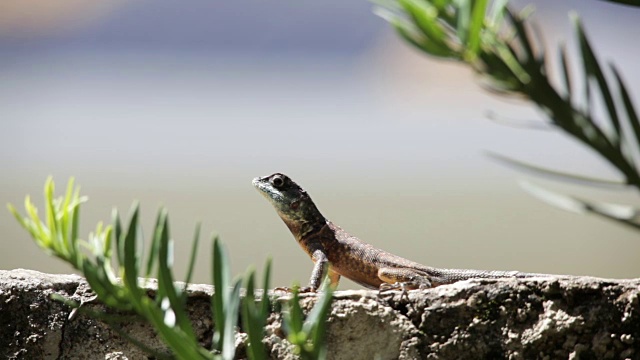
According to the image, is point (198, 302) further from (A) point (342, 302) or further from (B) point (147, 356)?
(A) point (342, 302)

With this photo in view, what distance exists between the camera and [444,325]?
166cm

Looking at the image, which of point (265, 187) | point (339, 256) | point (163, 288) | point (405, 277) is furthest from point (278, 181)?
→ point (163, 288)

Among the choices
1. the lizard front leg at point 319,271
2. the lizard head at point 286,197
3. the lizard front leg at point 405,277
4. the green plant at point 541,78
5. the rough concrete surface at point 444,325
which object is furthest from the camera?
the lizard head at point 286,197

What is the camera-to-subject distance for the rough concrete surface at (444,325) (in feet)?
5.29

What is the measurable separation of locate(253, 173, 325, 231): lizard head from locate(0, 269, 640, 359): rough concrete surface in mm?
1039

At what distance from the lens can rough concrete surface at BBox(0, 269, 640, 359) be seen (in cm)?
161

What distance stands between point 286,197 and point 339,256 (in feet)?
1.06

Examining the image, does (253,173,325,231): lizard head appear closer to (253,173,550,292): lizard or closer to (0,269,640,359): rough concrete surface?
(253,173,550,292): lizard

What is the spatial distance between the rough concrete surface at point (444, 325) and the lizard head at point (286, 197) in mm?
1039

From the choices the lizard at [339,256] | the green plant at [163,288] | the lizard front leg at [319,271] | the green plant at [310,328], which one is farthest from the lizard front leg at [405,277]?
the green plant at [310,328]

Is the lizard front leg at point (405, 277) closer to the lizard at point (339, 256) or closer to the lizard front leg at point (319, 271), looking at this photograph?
the lizard at point (339, 256)

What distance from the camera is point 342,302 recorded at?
5.56 feet

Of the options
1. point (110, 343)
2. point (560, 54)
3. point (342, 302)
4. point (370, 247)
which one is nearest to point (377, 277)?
point (370, 247)

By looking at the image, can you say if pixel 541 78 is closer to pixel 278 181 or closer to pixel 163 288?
pixel 163 288
